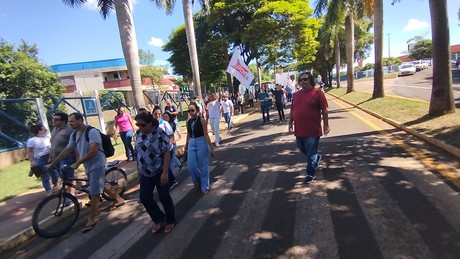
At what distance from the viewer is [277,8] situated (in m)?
23.7

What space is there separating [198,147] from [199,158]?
202mm

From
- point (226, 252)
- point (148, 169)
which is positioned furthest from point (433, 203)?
point (148, 169)

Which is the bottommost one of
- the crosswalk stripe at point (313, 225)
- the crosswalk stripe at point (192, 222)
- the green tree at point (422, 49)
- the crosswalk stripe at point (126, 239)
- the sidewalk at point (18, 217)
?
the sidewalk at point (18, 217)

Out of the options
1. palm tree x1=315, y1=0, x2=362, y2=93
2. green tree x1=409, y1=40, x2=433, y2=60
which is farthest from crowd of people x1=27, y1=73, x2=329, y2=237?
green tree x1=409, y1=40, x2=433, y2=60

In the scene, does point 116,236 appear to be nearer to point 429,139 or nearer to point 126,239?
point 126,239

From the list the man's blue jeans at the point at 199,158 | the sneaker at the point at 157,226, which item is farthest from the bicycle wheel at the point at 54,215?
the man's blue jeans at the point at 199,158

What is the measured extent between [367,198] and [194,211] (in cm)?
253

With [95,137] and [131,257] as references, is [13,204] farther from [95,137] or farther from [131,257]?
[131,257]

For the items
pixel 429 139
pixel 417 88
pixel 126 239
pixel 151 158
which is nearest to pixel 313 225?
pixel 151 158

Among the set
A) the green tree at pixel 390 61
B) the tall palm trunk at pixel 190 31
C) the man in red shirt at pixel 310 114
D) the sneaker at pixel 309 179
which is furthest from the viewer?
the green tree at pixel 390 61

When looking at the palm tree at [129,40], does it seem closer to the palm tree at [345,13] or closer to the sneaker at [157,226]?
the sneaker at [157,226]

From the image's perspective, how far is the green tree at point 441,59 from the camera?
28.4ft

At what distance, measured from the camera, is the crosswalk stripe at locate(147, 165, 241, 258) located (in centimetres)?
380

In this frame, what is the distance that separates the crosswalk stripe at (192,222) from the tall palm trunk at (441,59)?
21.8 feet
